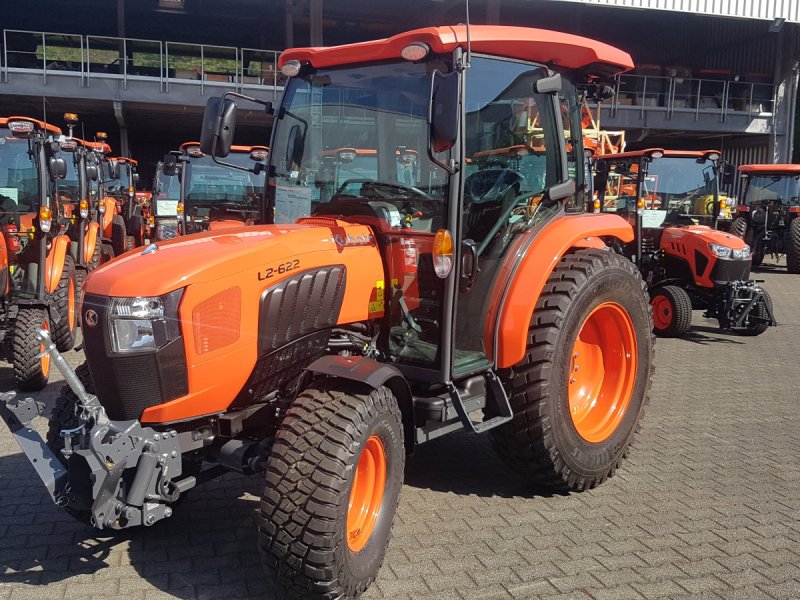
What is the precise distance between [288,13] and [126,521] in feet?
74.8

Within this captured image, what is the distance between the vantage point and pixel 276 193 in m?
4.01

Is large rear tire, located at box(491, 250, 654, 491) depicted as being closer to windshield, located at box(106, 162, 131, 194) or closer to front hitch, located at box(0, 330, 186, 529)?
front hitch, located at box(0, 330, 186, 529)

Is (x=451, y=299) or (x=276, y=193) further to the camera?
(x=276, y=193)

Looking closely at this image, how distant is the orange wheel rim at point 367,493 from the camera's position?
10.2 ft

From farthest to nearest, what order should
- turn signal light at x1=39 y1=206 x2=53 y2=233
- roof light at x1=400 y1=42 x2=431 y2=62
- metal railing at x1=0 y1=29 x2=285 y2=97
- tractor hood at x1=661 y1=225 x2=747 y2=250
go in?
1. metal railing at x1=0 y1=29 x2=285 y2=97
2. tractor hood at x1=661 y1=225 x2=747 y2=250
3. turn signal light at x1=39 y1=206 x2=53 y2=233
4. roof light at x1=400 y1=42 x2=431 y2=62

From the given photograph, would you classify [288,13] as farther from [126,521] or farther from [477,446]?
[126,521]

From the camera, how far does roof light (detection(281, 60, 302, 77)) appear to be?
382cm

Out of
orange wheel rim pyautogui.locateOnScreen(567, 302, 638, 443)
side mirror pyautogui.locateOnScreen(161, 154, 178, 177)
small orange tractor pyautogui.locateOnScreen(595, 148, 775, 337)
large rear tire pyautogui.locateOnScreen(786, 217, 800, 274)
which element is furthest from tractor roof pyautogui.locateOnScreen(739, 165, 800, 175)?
orange wheel rim pyautogui.locateOnScreen(567, 302, 638, 443)

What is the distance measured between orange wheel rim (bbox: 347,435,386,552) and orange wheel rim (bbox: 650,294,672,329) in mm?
6595

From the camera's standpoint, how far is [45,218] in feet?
22.5

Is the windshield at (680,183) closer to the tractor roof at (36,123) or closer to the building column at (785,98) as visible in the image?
the tractor roof at (36,123)

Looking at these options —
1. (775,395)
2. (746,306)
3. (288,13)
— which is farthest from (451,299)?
(288,13)

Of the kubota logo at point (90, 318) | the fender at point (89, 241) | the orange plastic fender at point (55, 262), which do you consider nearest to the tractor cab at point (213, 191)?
the fender at point (89, 241)

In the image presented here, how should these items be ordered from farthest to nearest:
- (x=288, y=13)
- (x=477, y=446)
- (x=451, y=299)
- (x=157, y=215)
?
(x=288, y=13) < (x=157, y=215) < (x=477, y=446) < (x=451, y=299)
